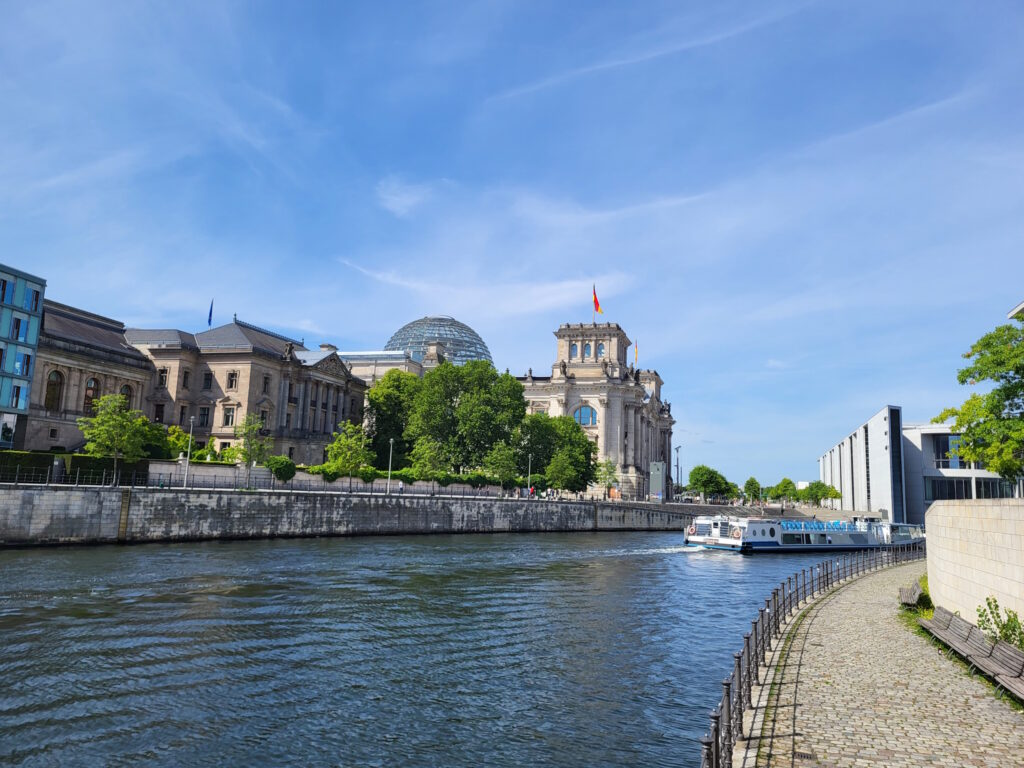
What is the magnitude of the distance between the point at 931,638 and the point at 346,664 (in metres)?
17.5

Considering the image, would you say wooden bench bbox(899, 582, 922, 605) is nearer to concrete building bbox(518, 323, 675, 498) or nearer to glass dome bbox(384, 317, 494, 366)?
concrete building bbox(518, 323, 675, 498)

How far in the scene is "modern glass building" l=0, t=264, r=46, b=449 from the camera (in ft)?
216

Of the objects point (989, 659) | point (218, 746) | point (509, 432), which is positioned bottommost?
point (218, 746)

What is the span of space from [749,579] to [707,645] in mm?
24451

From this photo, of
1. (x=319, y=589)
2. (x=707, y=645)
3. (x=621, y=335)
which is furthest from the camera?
(x=621, y=335)

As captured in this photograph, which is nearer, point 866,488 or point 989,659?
point 989,659

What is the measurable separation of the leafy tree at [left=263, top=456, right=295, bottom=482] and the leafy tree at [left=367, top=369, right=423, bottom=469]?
143 ft

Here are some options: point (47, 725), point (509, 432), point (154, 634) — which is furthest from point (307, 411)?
point (47, 725)

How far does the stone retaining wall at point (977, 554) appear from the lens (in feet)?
59.5

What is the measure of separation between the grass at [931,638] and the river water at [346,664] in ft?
19.2

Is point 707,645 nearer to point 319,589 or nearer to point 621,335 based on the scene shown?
point 319,589

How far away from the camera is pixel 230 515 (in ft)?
186

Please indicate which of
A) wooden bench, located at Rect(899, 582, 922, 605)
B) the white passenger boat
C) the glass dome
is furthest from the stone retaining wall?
the glass dome

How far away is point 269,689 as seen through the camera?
19031 millimetres
